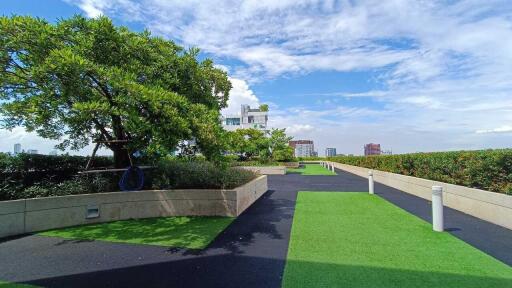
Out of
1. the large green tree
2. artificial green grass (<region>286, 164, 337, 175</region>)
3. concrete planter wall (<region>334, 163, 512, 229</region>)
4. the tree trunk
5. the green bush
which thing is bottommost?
artificial green grass (<region>286, 164, 337, 175</region>)

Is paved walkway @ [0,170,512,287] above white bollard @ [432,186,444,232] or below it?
below

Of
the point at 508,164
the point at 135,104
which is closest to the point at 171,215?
the point at 135,104

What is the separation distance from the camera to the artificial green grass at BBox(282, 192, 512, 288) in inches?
160

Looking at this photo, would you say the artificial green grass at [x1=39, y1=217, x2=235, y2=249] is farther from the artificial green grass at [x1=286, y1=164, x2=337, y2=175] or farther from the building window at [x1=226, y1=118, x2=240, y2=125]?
the building window at [x1=226, y1=118, x2=240, y2=125]

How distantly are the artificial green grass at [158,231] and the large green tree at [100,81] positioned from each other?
1780 mm

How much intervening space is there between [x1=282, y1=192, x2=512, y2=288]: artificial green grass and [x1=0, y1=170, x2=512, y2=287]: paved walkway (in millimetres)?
322

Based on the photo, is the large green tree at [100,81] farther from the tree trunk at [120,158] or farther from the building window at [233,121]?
the building window at [233,121]

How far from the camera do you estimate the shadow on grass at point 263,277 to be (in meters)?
3.98

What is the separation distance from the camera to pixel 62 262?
4879mm

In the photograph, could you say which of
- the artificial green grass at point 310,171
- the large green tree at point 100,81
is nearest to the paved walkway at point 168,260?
the large green tree at point 100,81

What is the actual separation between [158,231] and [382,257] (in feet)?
14.9

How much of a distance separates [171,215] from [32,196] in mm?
3171

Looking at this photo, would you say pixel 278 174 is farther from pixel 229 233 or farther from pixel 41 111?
pixel 41 111

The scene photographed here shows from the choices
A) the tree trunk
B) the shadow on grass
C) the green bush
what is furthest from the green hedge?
the tree trunk
